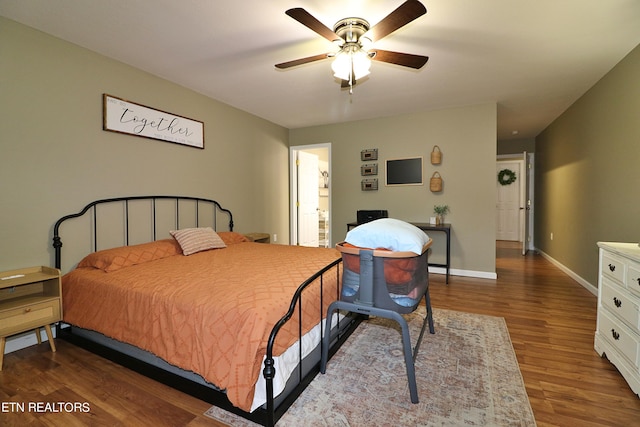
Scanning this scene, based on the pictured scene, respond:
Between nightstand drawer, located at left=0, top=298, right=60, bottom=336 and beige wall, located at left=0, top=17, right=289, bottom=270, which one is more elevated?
beige wall, located at left=0, top=17, right=289, bottom=270

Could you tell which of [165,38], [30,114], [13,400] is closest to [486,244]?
[165,38]

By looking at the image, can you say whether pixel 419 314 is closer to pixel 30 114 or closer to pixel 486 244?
pixel 486 244

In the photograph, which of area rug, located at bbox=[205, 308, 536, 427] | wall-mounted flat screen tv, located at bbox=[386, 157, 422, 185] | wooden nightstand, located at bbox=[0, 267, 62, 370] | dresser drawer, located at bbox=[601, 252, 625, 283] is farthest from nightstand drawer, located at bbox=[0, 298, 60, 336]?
wall-mounted flat screen tv, located at bbox=[386, 157, 422, 185]

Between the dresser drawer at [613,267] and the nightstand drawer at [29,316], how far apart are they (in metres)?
3.89

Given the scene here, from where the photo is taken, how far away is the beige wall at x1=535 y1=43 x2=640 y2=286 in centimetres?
278

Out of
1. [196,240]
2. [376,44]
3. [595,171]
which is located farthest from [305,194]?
[595,171]

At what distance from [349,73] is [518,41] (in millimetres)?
1537

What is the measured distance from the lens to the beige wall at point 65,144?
7.29 ft

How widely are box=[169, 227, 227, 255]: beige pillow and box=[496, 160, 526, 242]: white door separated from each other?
7379 millimetres

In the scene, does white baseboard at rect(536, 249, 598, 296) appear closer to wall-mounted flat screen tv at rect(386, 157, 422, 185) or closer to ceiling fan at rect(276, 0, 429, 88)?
wall-mounted flat screen tv at rect(386, 157, 422, 185)

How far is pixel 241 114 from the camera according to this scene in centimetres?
444

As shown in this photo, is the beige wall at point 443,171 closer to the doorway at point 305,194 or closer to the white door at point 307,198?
the doorway at point 305,194

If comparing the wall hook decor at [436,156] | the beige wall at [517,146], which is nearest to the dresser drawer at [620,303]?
the wall hook decor at [436,156]

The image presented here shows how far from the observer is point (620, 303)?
190cm
